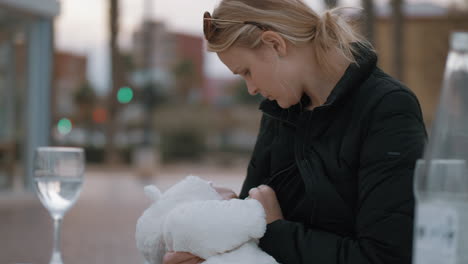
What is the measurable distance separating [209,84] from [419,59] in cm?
3865

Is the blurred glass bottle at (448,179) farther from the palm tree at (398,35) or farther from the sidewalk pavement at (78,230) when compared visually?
the palm tree at (398,35)

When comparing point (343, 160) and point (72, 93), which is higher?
point (343, 160)

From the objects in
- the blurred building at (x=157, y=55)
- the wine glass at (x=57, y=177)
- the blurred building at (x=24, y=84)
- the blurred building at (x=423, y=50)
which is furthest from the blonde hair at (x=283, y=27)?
the blurred building at (x=157, y=55)

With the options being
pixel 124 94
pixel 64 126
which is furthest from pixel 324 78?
pixel 64 126

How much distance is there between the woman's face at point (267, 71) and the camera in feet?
5.91

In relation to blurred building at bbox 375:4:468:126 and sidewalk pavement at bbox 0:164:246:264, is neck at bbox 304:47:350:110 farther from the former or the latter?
blurred building at bbox 375:4:468:126

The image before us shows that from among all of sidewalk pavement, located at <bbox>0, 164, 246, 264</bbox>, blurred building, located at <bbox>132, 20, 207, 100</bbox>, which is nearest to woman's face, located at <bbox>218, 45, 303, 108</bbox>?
sidewalk pavement, located at <bbox>0, 164, 246, 264</bbox>

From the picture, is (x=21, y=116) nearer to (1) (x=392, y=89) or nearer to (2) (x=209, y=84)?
(1) (x=392, y=89)

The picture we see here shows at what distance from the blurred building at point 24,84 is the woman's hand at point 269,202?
13.0 metres

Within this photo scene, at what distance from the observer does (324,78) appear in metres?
1.87

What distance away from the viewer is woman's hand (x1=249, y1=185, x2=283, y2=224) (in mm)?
1726

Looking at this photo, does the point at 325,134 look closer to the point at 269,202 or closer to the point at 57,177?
the point at 269,202

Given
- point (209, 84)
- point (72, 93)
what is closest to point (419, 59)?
point (72, 93)

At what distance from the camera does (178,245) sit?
61.9 inches
